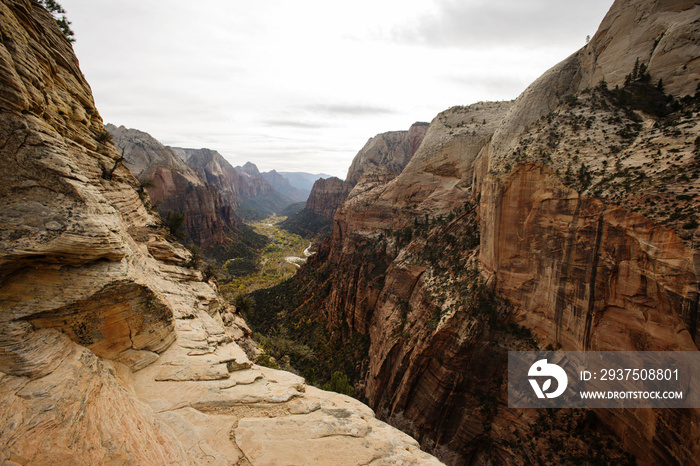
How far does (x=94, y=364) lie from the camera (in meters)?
8.06

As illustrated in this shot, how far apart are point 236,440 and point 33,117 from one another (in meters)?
12.0

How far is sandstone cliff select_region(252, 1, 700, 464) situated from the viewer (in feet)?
44.6

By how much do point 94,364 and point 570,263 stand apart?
23629 millimetres

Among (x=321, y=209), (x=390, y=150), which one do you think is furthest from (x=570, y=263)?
(x=321, y=209)

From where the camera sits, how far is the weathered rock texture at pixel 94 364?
6.42 m

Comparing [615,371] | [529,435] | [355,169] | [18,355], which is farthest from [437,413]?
[355,169]

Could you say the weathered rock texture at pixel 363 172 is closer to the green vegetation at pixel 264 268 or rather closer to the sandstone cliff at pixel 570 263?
the green vegetation at pixel 264 268

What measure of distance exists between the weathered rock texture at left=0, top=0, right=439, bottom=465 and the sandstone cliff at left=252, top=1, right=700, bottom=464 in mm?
14045

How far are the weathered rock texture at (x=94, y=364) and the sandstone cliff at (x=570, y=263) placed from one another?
46.1ft

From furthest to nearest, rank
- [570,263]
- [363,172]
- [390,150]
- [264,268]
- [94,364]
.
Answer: [390,150]
[363,172]
[264,268]
[570,263]
[94,364]

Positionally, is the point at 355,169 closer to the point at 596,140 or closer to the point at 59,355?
the point at 596,140

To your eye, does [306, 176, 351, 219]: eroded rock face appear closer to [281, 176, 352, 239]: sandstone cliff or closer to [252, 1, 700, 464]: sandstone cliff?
[281, 176, 352, 239]: sandstone cliff

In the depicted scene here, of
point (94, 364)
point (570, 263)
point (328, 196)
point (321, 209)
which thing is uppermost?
point (328, 196)

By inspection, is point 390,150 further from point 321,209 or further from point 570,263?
point 570,263
